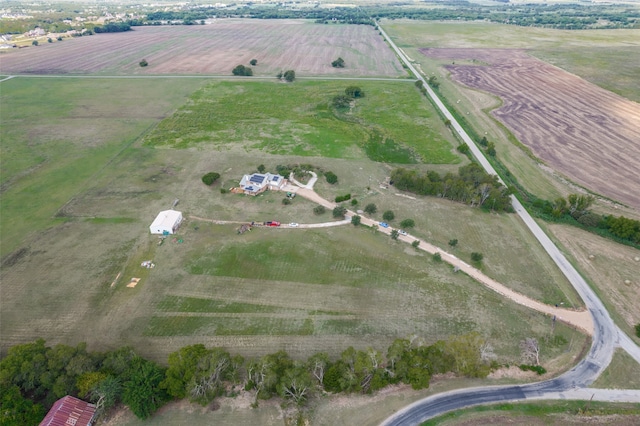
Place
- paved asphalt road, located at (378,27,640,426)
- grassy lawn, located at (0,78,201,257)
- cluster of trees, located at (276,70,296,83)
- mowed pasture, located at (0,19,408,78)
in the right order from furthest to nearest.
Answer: mowed pasture, located at (0,19,408,78), cluster of trees, located at (276,70,296,83), grassy lawn, located at (0,78,201,257), paved asphalt road, located at (378,27,640,426)

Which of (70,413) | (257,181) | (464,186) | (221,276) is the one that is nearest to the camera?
(70,413)

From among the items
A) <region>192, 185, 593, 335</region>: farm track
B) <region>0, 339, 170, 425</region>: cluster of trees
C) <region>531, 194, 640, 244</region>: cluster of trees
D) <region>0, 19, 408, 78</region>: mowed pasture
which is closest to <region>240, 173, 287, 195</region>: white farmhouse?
<region>192, 185, 593, 335</region>: farm track

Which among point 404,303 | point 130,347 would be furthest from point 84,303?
point 404,303

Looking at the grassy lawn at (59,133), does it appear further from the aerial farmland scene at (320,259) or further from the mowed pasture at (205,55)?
the mowed pasture at (205,55)

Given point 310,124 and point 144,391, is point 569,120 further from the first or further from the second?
point 144,391

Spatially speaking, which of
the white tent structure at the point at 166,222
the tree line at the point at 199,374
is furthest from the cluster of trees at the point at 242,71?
the tree line at the point at 199,374

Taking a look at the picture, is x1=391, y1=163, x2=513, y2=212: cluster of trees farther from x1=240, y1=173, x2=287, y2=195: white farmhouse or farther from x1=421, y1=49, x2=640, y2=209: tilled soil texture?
x1=240, y1=173, x2=287, y2=195: white farmhouse

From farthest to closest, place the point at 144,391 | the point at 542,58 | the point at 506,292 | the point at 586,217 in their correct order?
the point at 542,58 < the point at 586,217 < the point at 506,292 < the point at 144,391

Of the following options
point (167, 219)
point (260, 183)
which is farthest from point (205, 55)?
point (167, 219)
